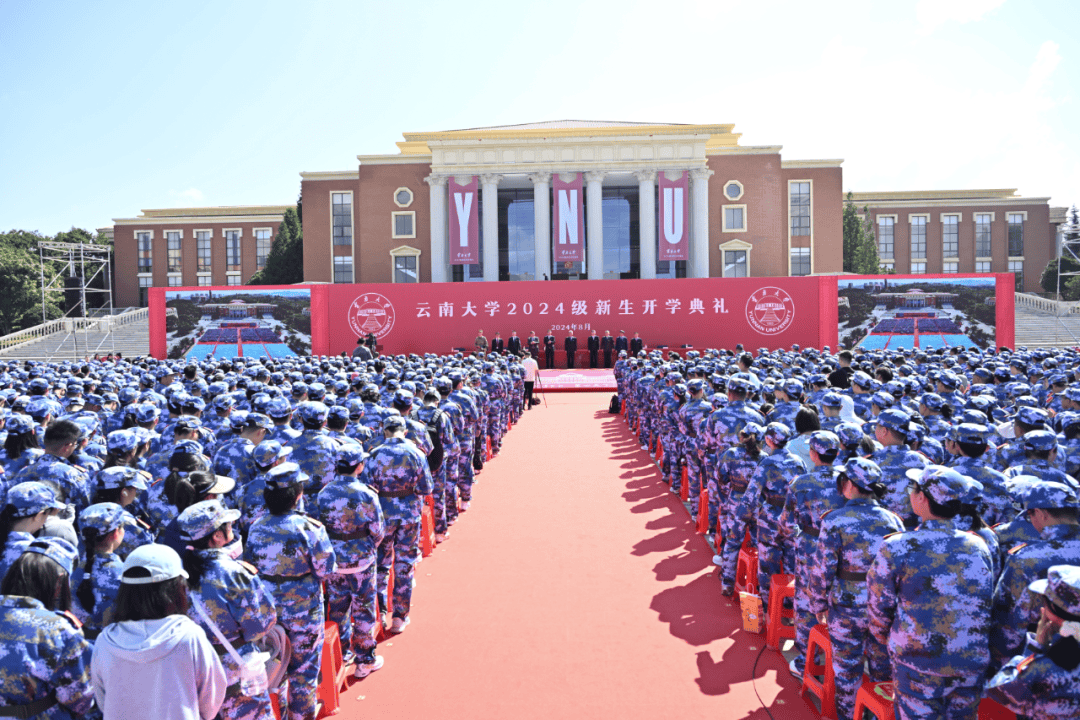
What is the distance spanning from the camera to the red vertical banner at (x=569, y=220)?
4084 cm

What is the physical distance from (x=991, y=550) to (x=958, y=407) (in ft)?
16.9

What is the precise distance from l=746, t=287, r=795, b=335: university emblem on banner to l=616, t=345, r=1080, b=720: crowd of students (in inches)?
772

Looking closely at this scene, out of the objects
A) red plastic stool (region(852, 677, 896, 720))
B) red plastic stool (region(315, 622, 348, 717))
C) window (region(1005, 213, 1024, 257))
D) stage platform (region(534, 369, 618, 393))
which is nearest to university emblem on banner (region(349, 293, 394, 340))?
stage platform (region(534, 369, 618, 393))

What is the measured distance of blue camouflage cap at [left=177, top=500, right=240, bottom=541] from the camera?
304cm

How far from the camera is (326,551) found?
393 cm

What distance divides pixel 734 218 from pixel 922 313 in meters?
22.7

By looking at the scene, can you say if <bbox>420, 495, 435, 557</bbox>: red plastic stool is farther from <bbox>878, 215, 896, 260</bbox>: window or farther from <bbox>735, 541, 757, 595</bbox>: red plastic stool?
<bbox>878, 215, 896, 260</bbox>: window

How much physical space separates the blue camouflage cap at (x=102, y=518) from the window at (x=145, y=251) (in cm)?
7157

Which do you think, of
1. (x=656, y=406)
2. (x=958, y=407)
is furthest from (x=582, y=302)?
(x=958, y=407)

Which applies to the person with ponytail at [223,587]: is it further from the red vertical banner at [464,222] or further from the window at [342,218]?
the window at [342,218]

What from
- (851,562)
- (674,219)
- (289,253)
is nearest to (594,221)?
(674,219)

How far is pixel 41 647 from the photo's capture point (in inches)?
102

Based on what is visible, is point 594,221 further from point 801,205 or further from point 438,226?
point 801,205

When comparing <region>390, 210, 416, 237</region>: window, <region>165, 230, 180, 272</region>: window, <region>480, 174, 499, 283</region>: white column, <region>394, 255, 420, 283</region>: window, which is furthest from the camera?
<region>165, 230, 180, 272</region>: window
